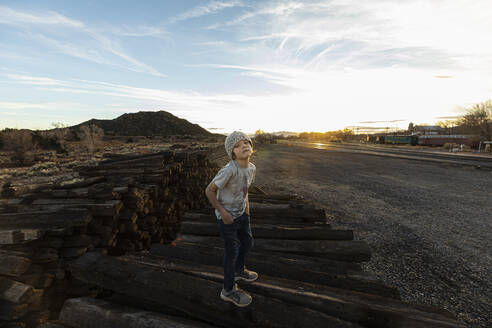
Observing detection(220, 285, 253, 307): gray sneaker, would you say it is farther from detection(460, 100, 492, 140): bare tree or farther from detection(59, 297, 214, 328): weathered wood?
detection(460, 100, 492, 140): bare tree

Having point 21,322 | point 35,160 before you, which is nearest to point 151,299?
point 21,322

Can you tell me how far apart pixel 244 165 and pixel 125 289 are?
179 cm

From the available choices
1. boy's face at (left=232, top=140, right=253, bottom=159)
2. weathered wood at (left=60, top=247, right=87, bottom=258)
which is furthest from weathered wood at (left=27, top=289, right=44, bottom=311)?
boy's face at (left=232, top=140, right=253, bottom=159)

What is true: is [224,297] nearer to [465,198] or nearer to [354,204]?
[354,204]

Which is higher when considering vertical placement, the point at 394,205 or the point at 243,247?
the point at 243,247

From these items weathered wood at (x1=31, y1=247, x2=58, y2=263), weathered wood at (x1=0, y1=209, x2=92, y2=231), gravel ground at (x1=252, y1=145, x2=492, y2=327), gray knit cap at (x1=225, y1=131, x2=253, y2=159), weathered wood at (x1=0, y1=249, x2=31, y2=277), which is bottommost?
gravel ground at (x1=252, y1=145, x2=492, y2=327)

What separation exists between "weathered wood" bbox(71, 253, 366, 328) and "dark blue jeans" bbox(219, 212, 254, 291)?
0.22 meters

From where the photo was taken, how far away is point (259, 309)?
192 centimetres

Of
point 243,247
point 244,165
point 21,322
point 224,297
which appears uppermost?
point 244,165

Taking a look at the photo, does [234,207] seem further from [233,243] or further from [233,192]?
[233,243]

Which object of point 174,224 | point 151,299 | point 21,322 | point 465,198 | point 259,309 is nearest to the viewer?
point 259,309

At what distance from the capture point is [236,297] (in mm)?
1980

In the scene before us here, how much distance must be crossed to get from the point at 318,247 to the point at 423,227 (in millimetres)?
5192

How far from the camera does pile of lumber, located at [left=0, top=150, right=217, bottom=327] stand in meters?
2.41
